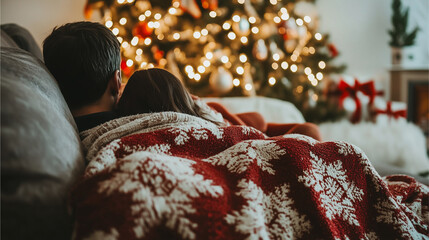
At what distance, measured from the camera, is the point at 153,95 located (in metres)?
0.84

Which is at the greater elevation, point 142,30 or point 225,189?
point 142,30

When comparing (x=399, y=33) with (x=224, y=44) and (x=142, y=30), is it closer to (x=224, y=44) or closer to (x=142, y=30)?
(x=224, y=44)

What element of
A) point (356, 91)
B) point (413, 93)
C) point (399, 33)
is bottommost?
point (413, 93)

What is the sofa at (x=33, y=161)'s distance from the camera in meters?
0.41

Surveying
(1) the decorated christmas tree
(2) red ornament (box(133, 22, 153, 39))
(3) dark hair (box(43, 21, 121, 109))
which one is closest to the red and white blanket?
(3) dark hair (box(43, 21, 121, 109))

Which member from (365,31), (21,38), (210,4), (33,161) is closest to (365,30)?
(365,31)

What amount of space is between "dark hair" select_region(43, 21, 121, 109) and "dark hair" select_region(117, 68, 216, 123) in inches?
2.6

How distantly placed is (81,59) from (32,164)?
1.29 ft

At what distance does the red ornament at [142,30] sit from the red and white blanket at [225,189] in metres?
1.85

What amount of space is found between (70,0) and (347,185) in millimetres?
2644

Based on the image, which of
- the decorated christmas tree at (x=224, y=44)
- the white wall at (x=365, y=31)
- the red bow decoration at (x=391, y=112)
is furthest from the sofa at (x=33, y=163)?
the white wall at (x=365, y=31)

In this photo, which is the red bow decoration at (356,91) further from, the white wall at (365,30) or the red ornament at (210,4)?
the red ornament at (210,4)

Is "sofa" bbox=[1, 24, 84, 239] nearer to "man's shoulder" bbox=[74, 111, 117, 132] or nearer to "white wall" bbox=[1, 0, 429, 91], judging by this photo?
"man's shoulder" bbox=[74, 111, 117, 132]

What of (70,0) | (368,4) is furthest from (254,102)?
(368,4)
